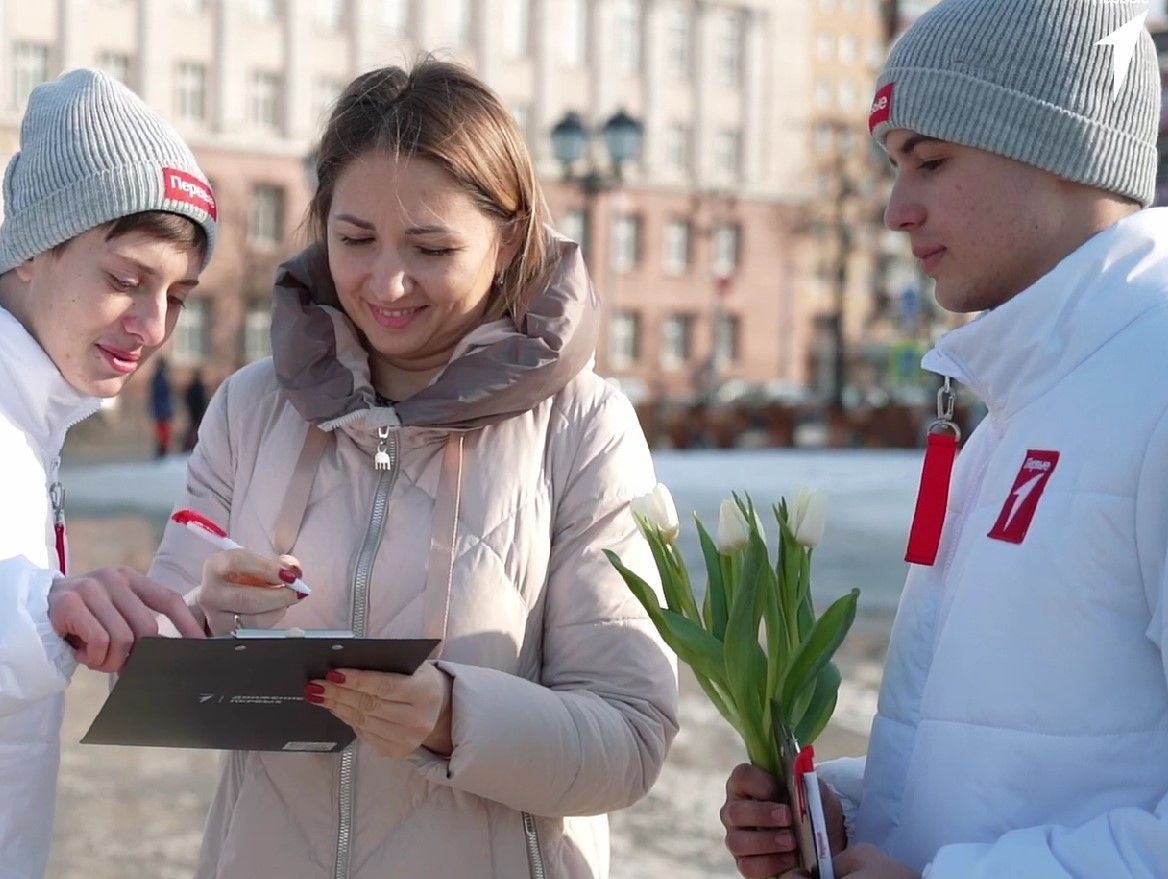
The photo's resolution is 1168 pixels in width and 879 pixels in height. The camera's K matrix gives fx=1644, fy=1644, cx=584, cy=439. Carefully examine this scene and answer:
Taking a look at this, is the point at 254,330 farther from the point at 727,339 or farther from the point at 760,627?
the point at 760,627

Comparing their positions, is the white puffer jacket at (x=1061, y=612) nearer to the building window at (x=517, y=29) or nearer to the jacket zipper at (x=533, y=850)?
the jacket zipper at (x=533, y=850)

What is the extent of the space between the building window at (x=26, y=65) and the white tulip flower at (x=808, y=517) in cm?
3960

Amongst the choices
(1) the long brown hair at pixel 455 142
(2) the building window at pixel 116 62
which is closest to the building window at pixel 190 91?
(2) the building window at pixel 116 62

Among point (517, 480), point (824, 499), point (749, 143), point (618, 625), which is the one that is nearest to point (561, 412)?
point (517, 480)

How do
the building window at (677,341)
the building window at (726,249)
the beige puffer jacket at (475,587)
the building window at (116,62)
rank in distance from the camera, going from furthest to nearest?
the building window at (726,249) < the building window at (677,341) < the building window at (116,62) < the beige puffer jacket at (475,587)

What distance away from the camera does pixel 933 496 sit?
7.14ft

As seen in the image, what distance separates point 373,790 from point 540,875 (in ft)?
0.92

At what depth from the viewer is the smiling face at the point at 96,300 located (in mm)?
2490

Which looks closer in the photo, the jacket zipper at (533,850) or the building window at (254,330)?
the jacket zipper at (533,850)

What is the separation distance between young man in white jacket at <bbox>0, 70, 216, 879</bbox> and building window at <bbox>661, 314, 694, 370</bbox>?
46.6m

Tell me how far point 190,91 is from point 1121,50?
4156cm

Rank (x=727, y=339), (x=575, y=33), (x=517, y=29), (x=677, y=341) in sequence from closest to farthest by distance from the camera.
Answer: (x=517, y=29)
(x=575, y=33)
(x=677, y=341)
(x=727, y=339)

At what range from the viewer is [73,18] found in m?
39.4

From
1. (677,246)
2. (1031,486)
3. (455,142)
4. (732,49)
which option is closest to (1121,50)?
(1031,486)
